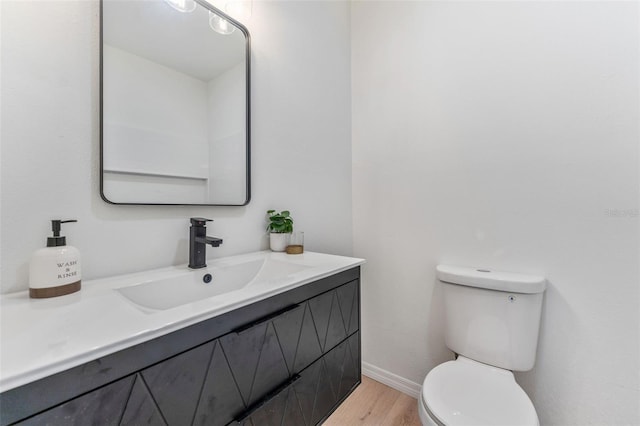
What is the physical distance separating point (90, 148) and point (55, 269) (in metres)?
0.36

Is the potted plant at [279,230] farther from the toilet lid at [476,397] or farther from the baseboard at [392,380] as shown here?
the baseboard at [392,380]

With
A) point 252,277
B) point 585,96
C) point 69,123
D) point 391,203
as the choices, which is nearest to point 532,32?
point 585,96

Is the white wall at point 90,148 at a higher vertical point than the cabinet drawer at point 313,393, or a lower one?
higher

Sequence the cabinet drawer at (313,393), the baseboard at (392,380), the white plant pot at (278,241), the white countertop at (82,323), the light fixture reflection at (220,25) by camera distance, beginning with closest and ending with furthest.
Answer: the white countertop at (82,323) → the cabinet drawer at (313,393) → the light fixture reflection at (220,25) → the white plant pot at (278,241) → the baseboard at (392,380)

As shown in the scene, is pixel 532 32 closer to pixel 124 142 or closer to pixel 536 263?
pixel 536 263

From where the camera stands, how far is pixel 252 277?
108 cm

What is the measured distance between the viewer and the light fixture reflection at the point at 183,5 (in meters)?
0.99

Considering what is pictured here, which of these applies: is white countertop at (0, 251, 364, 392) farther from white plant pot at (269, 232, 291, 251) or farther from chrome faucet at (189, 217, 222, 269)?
white plant pot at (269, 232, 291, 251)

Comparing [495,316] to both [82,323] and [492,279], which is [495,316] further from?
[82,323]

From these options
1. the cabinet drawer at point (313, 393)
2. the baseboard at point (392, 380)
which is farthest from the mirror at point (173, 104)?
the baseboard at point (392, 380)

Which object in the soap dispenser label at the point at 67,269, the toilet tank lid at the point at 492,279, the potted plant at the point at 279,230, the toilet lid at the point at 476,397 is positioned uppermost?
the potted plant at the point at 279,230

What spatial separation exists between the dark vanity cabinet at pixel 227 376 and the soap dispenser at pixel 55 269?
0.33 meters

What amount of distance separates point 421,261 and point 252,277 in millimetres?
924

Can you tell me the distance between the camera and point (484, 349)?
117 centimetres
